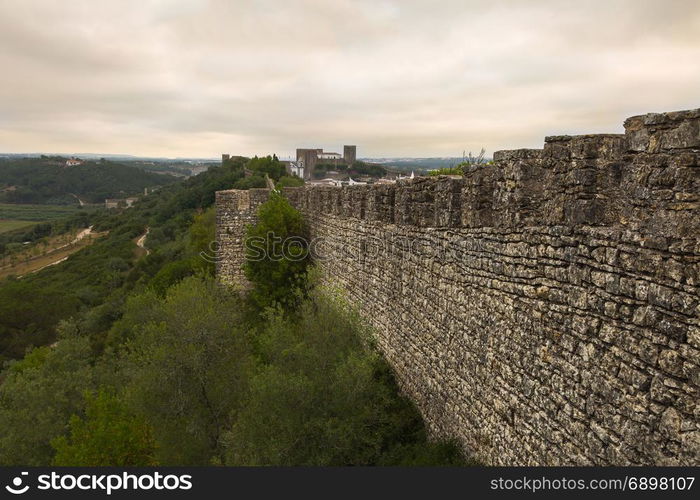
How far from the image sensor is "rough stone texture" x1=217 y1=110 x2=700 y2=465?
3363 mm

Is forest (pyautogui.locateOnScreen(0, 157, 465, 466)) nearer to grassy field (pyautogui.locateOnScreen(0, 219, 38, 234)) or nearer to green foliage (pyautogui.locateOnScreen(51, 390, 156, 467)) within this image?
green foliage (pyautogui.locateOnScreen(51, 390, 156, 467))

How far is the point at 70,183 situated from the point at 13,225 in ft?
162

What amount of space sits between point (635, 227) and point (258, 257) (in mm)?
12686

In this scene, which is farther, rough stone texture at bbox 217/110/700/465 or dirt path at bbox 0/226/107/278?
dirt path at bbox 0/226/107/278

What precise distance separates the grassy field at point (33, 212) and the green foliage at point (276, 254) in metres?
115

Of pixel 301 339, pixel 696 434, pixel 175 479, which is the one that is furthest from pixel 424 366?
Result: pixel 696 434

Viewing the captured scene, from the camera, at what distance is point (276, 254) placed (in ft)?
49.6

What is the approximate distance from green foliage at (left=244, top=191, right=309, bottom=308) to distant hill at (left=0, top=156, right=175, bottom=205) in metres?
139

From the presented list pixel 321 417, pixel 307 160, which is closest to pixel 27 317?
pixel 321 417

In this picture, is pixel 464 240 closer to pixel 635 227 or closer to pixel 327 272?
pixel 635 227

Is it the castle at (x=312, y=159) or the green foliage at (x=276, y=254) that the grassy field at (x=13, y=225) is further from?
the green foliage at (x=276, y=254)

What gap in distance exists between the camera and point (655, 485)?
11.2 ft

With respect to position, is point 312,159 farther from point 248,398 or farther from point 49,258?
point 248,398

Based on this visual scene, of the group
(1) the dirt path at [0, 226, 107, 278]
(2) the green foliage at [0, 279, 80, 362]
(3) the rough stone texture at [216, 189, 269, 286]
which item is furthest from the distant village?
(3) the rough stone texture at [216, 189, 269, 286]
